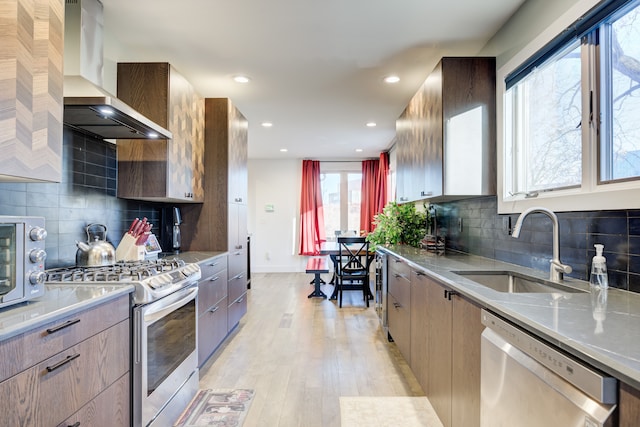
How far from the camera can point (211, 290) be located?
274 cm

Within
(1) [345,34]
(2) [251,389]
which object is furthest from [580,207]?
(2) [251,389]

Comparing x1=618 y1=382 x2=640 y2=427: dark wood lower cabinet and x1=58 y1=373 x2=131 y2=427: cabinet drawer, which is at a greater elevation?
x1=618 y1=382 x2=640 y2=427: dark wood lower cabinet

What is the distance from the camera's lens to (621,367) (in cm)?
69

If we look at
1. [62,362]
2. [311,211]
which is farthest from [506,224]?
[311,211]

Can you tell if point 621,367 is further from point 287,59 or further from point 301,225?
point 301,225

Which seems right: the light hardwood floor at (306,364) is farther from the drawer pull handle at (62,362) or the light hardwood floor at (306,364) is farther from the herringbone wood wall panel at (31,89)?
the herringbone wood wall panel at (31,89)

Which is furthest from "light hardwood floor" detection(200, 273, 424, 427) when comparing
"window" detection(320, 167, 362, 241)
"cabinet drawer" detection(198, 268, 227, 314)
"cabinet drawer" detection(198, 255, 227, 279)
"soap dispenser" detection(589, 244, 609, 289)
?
"window" detection(320, 167, 362, 241)

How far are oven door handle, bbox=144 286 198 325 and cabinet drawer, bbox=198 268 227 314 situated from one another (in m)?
0.27

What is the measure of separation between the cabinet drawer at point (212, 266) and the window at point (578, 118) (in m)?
2.21

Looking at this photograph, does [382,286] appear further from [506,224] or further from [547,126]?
[547,126]

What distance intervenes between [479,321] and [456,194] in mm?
1289

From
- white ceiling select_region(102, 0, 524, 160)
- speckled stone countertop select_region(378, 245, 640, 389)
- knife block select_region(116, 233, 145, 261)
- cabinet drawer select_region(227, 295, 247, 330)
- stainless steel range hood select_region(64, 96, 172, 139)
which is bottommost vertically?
cabinet drawer select_region(227, 295, 247, 330)

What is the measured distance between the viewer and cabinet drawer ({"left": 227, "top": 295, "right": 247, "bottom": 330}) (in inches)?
129

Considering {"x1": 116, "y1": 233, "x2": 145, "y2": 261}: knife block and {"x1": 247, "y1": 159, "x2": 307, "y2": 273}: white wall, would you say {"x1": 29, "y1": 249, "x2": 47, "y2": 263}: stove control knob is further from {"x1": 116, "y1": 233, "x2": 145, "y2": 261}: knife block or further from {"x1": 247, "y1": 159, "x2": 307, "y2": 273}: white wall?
{"x1": 247, "y1": 159, "x2": 307, "y2": 273}: white wall
